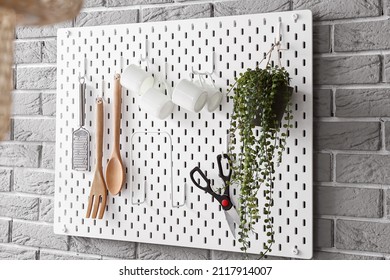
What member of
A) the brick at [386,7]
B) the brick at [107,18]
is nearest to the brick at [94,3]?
the brick at [107,18]

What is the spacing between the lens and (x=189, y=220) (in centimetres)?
151

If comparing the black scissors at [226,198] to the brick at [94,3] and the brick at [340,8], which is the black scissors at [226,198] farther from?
the brick at [94,3]

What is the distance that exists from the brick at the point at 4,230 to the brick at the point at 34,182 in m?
0.13

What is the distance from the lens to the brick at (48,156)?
175 centimetres

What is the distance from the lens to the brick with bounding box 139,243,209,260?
1541mm

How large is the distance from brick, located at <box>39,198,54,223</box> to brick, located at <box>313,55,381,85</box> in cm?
98

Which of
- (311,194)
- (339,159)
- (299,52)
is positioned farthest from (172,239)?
(299,52)

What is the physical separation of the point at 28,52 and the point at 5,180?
0.46 meters

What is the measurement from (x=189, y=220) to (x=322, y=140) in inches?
17.9
